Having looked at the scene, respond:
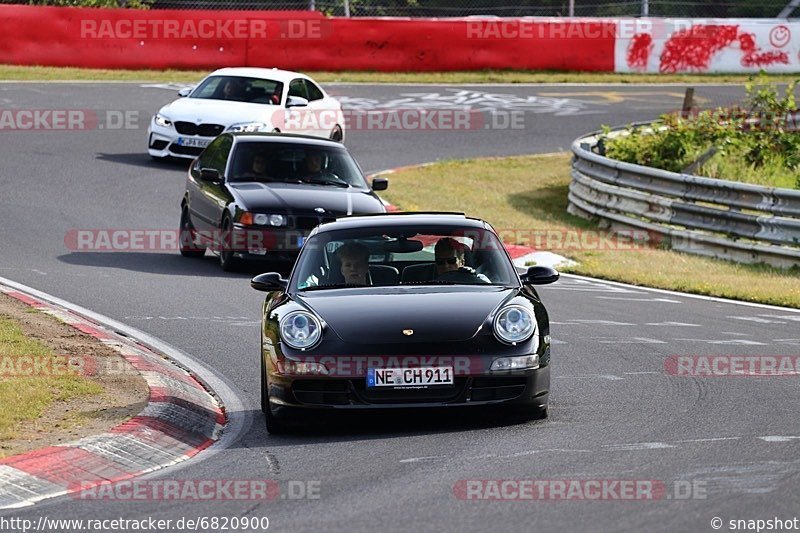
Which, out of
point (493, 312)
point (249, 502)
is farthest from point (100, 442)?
point (493, 312)

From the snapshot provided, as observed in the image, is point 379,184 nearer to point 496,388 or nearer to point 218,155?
point 218,155

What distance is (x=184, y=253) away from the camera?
1781 cm

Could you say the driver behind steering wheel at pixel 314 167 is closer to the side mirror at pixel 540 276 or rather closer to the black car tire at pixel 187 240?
the black car tire at pixel 187 240

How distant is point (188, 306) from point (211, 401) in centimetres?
420

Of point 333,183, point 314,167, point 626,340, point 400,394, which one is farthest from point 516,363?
point 314,167

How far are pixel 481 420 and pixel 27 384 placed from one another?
2.89 m

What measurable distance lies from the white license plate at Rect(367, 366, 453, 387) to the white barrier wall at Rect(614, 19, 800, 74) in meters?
30.3

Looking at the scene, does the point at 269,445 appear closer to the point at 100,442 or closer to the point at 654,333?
the point at 100,442

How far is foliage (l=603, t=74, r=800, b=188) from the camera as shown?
73.3ft

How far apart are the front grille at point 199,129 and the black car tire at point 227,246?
23.2ft

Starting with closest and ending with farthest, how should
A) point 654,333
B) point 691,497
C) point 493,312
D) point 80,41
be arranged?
point 691,497
point 493,312
point 654,333
point 80,41

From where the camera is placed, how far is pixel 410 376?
8.52 metres

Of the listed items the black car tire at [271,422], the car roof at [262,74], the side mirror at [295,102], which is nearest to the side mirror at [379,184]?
the side mirror at [295,102]

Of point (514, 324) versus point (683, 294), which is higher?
point (514, 324)
